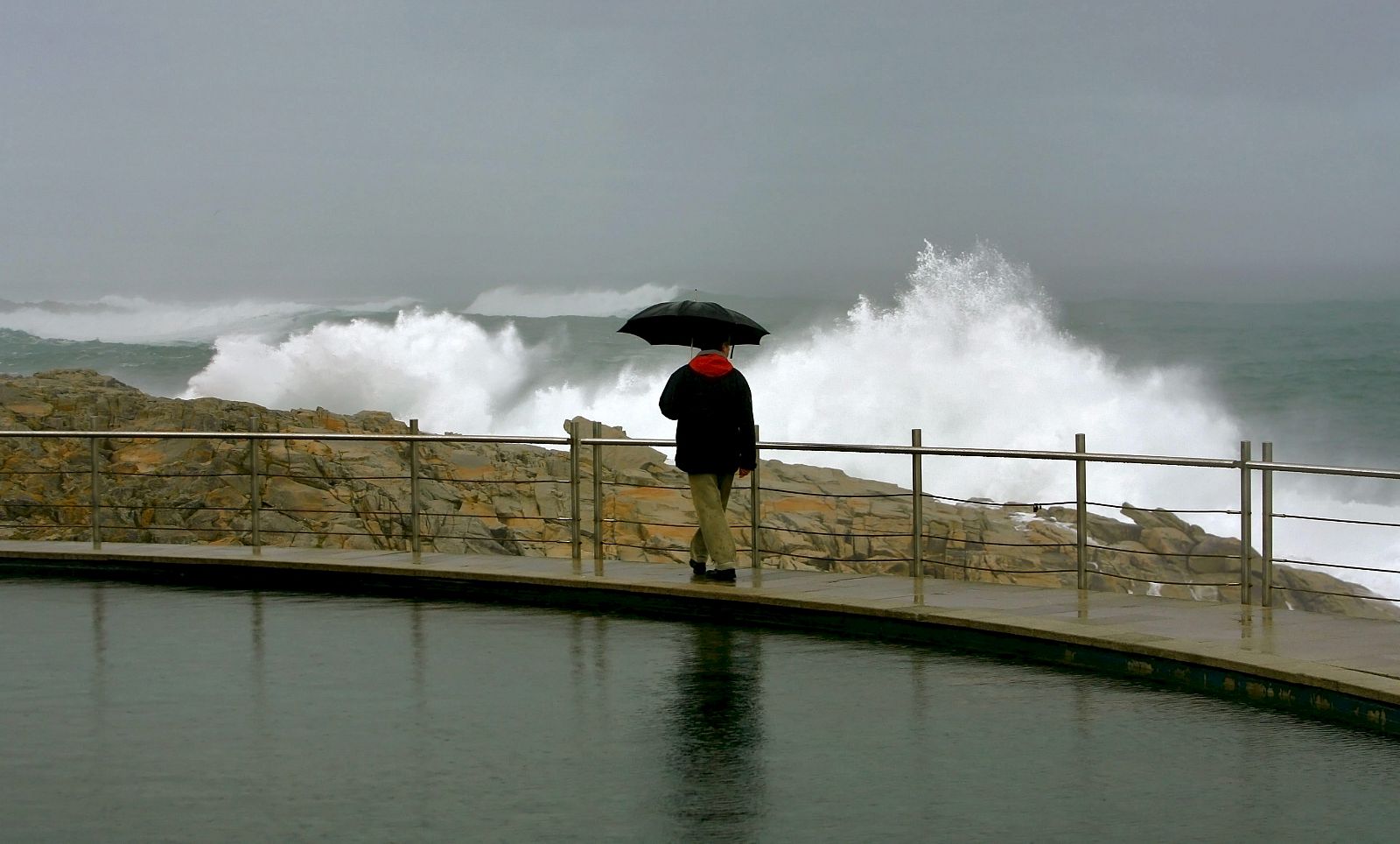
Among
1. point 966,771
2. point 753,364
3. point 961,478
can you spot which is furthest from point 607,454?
point 753,364

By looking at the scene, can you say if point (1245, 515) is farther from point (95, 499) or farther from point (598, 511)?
point (95, 499)

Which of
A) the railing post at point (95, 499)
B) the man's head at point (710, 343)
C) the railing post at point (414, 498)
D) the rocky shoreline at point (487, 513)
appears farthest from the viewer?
the rocky shoreline at point (487, 513)

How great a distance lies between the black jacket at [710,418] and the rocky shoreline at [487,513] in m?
10.2

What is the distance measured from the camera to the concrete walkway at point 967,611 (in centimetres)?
850

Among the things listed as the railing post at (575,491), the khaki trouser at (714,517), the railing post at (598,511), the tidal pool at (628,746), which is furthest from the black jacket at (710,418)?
the tidal pool at (628,746)

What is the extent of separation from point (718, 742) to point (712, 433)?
5056 mm

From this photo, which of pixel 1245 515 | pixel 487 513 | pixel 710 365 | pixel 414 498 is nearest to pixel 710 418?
A: pixel 710 365

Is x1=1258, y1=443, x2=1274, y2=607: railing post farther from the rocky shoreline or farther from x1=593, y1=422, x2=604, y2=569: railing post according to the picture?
the rocky shoreline

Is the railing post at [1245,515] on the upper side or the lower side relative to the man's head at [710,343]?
lower

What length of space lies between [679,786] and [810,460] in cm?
4274

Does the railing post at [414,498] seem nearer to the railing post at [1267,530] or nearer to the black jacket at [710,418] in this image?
the black jacket at [710,418]

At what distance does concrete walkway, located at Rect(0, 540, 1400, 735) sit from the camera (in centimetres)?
850

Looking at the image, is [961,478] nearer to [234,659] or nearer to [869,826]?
[234,659]

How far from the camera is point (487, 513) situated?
83.9ft
